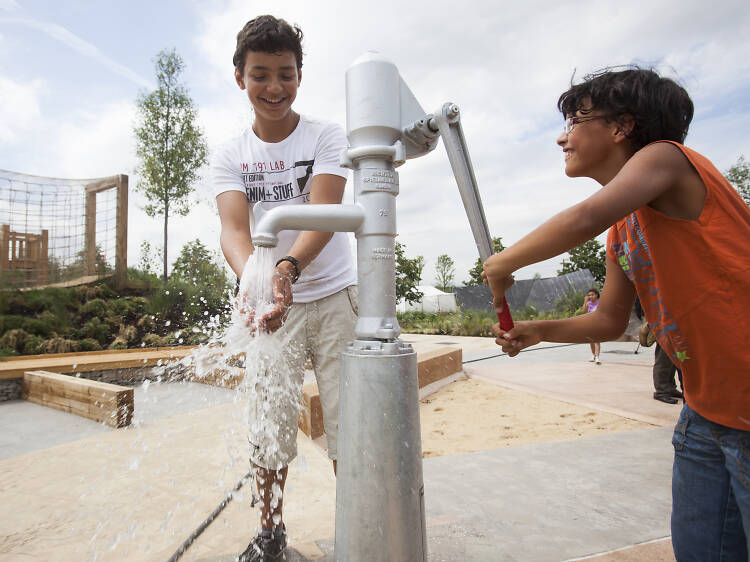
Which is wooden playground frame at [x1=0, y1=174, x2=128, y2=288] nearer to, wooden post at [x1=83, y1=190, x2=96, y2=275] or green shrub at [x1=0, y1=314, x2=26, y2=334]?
wooden post at [x1=83, y1=190, x2=96, y2=275]

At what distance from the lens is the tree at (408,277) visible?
1032 inches

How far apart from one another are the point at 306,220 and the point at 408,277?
2627 cm

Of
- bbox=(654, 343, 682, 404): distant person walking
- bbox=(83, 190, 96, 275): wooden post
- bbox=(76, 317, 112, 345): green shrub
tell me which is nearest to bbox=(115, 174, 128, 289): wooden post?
bbox=(83, 190, 96, 275): wooden post

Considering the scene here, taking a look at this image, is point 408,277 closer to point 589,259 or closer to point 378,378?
point 589,259

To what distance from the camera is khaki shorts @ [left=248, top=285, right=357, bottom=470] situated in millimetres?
1748

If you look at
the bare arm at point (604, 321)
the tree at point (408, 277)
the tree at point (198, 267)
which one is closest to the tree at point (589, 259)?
the tree at point (408, 277)

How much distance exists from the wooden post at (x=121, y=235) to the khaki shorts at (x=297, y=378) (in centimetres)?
946

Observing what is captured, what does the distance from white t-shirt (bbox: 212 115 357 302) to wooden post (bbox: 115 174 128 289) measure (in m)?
9.17

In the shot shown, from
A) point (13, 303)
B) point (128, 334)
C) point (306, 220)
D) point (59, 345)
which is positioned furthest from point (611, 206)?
point (13, 303)

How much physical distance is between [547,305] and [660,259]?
1791 cm

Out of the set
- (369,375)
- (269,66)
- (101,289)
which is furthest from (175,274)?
(369,375)

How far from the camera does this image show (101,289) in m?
9.68

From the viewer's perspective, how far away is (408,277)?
27.2 metres

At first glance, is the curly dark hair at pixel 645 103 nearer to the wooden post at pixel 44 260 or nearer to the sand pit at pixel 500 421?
the sand pit at pixel 500 421
